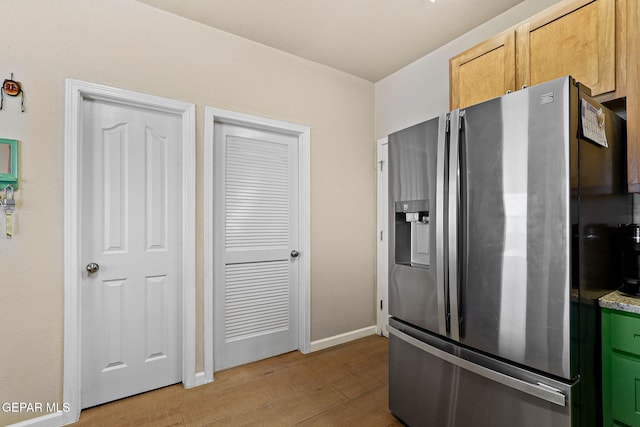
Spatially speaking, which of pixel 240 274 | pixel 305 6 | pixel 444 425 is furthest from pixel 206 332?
pixel 305 6

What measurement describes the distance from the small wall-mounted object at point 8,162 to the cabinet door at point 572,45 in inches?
115

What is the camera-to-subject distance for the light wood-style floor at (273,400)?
1.94 m

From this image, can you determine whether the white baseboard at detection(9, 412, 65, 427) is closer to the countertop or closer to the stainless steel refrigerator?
the stainless steel refrigerator

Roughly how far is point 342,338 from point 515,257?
2196 mm

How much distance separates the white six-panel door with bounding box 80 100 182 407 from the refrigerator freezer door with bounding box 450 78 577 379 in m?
1.97

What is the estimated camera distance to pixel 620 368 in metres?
1.35

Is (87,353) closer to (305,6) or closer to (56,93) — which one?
(56,93)

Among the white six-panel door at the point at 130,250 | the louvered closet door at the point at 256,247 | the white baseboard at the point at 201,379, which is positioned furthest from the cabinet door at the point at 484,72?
the white baseboard at the point at 201,379

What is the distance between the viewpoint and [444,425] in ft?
5.11

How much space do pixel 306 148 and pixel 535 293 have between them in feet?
7.05

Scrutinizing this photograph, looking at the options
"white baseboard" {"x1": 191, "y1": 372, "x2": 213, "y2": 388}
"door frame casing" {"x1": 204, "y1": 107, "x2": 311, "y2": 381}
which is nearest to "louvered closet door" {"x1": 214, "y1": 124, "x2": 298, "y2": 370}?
"door frame casing" {"x1": 204, "y1": 107, "x2": 311, "y2": 381}

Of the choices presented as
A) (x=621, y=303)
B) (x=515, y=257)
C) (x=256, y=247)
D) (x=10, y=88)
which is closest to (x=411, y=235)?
(x=515, y=257)

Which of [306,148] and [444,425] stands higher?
[306,148]

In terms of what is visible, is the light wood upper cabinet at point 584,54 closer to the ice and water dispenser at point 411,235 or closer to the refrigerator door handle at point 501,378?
the ice and water dispenser at point 411,235
